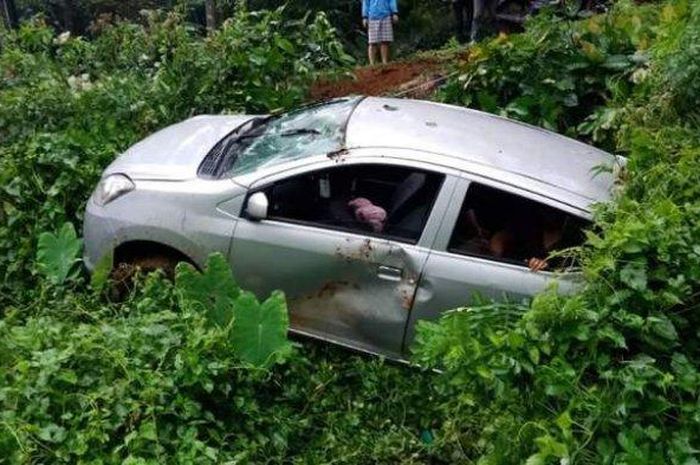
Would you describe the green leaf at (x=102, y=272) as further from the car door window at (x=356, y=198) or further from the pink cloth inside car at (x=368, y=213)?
the pink cloth inside car at (x=368, y=213)

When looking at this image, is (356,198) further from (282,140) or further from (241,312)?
(241,312)

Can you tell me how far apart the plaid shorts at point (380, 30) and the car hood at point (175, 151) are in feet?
19.6

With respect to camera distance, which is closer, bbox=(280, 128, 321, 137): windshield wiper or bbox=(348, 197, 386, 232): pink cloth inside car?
bbox=(348, 197, 386, 232): pink cloth inside car

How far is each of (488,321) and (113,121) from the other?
14.7ft

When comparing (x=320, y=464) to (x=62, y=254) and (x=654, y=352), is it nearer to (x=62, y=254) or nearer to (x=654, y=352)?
(x=654, y=352)

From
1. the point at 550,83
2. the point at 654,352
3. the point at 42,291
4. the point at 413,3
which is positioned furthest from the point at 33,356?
the point at 413,3

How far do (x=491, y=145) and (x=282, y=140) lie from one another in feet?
4.41

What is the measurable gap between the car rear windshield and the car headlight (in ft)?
1.58

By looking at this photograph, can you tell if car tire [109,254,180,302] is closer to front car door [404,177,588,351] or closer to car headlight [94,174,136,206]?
car headlight [94,174,136,206]

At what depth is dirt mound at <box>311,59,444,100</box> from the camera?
880cm

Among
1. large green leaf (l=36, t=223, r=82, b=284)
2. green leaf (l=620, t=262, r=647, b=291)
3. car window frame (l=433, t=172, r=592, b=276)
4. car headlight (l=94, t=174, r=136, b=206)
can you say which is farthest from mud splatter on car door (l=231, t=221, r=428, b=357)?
green leaf (l=620, t=262, r=647, b=291)

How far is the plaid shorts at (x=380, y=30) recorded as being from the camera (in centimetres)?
1126

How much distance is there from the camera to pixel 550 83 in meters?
6.84

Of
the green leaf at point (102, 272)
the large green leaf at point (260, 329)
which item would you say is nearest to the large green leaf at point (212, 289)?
the large green leaf at point (260, 329)
